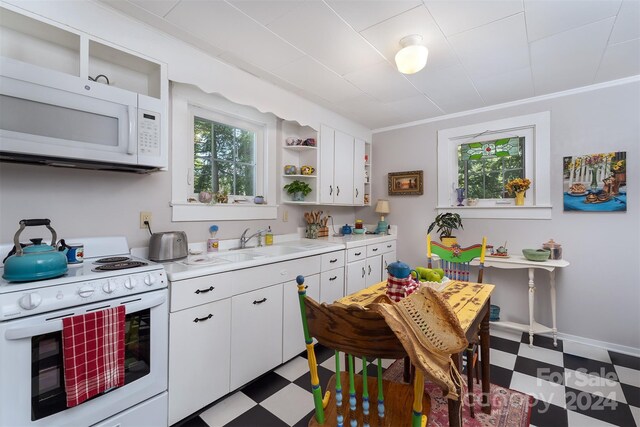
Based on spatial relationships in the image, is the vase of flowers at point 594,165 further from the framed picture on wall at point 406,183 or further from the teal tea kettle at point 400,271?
the teal tea kettle at point 400,271

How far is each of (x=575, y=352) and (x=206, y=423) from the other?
300cm

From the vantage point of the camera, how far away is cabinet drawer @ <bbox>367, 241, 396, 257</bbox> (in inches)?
127

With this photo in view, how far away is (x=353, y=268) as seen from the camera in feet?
9.70

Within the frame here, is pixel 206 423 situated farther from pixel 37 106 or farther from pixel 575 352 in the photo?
pixel 575 352

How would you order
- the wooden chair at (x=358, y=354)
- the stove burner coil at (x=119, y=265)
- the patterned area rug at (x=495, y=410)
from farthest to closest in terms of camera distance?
the patterned area rug at (x=495, y=410) → the stove burner coil at (x=119, y=265) → the wooden chair at (x=358, y=354)

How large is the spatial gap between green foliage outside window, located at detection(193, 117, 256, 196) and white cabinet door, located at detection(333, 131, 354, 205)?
38.2 inches

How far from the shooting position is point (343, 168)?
336cm

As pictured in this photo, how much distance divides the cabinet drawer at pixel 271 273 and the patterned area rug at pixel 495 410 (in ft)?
4.03

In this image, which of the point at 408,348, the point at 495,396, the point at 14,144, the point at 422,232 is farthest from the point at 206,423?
the point at 422,232

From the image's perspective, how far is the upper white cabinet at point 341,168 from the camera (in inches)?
121

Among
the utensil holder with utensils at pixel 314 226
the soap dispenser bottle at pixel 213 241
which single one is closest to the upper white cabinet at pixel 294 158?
the utensil holder with utensils at pixel 314 226

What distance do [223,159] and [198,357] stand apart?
63.0 inches

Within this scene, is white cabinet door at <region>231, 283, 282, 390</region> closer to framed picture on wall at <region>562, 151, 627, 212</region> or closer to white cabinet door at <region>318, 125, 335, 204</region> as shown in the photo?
white cabinet door at <region>318, 125, 335, 204</region>

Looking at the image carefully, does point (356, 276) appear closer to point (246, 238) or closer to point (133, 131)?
point (246, 238)
